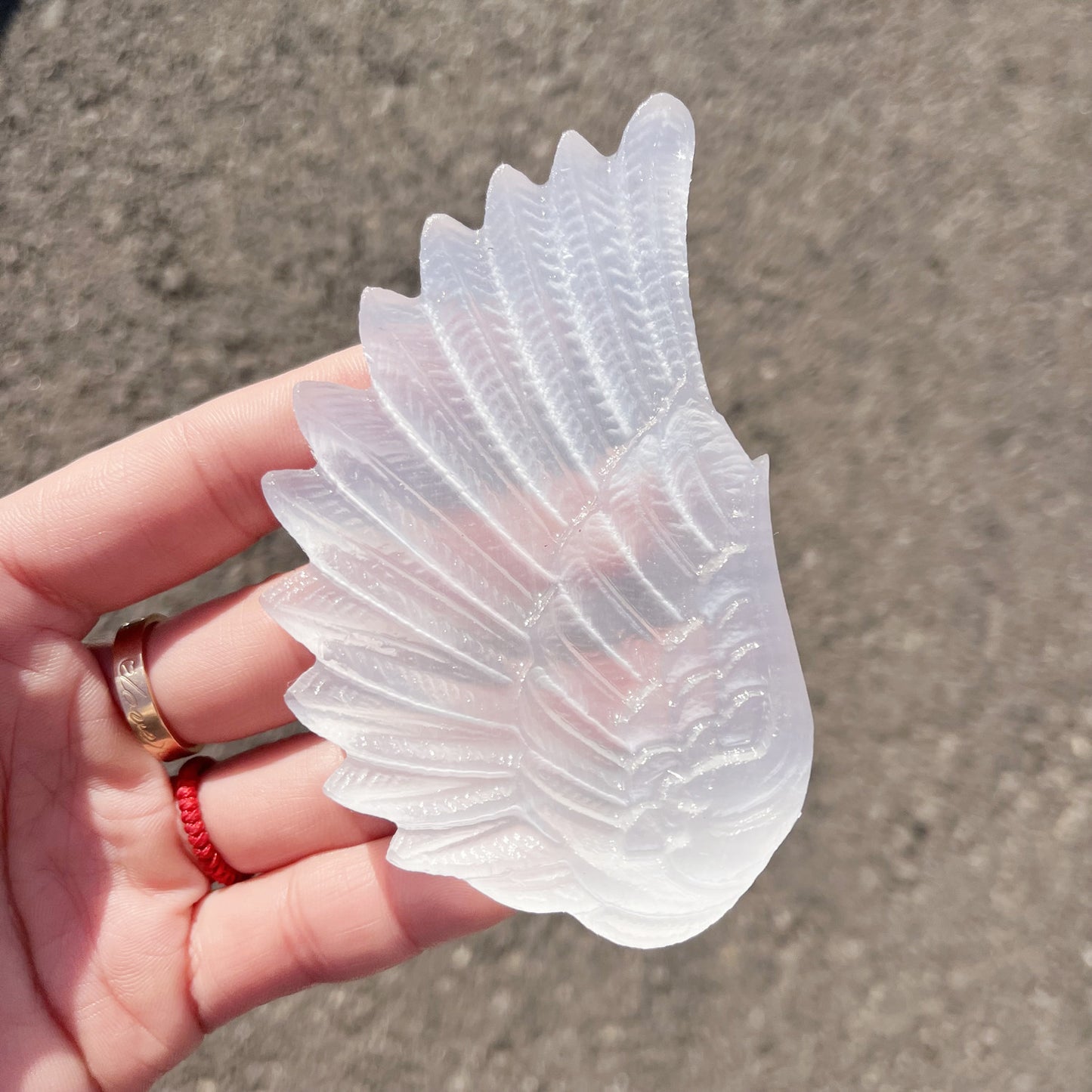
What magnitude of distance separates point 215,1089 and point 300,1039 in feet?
0.55

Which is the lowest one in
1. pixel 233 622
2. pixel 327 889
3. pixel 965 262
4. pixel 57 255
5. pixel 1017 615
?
pixel 1017 615

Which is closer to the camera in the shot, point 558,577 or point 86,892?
point 558,577

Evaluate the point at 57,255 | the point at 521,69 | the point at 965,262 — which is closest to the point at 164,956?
the point at 57,255

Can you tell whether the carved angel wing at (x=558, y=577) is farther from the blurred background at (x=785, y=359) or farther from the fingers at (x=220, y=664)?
the blurred background at (x=785, y=359)

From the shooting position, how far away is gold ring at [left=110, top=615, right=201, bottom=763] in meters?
1.66

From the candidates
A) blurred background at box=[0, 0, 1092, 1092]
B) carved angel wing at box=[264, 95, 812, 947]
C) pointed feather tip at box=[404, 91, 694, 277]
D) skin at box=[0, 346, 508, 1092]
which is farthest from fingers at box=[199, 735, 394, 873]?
pointed feather tip at box=[404, 91, 694, 277]

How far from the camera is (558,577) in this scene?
1.38 m

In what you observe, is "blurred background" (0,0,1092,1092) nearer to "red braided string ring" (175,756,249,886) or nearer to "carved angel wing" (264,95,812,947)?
"red braided string ring" (175,756,249,886)

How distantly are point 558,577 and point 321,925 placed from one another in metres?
0.64

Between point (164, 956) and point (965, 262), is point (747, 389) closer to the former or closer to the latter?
point (965, 262)

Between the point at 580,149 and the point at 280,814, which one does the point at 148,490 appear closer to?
the point at 280,814

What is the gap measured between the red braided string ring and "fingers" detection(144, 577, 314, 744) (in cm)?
8

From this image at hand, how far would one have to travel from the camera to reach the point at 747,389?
201 centimetres

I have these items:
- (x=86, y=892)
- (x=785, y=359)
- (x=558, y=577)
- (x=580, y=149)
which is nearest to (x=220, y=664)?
(x=86, y=892)
